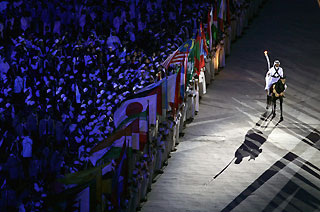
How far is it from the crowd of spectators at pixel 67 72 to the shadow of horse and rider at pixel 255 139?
270 centimetres

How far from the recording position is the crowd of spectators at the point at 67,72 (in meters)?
13.4

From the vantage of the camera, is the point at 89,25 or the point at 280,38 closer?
the point at 89,25

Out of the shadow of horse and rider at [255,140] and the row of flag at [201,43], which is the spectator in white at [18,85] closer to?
the row of flag at [201,43]

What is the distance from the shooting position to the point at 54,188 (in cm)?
1155

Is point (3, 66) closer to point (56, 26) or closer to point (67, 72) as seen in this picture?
point (67, 72)

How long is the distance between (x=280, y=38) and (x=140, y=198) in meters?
14.1

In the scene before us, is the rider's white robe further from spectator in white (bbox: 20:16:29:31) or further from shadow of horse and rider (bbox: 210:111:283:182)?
spectator in white (bbox: 20:16:29:31)

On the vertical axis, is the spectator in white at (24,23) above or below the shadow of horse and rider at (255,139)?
above

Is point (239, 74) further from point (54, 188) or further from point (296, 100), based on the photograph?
point (54, 188)

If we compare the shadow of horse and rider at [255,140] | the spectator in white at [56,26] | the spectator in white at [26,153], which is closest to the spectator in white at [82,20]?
the spectator in white at [56,26]

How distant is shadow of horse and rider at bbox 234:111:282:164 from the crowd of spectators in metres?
2.70

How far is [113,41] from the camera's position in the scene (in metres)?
21.1

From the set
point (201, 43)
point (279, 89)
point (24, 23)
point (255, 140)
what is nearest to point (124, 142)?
point (255, 140)

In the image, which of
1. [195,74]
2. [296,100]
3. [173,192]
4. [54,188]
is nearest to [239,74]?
[296,100]
